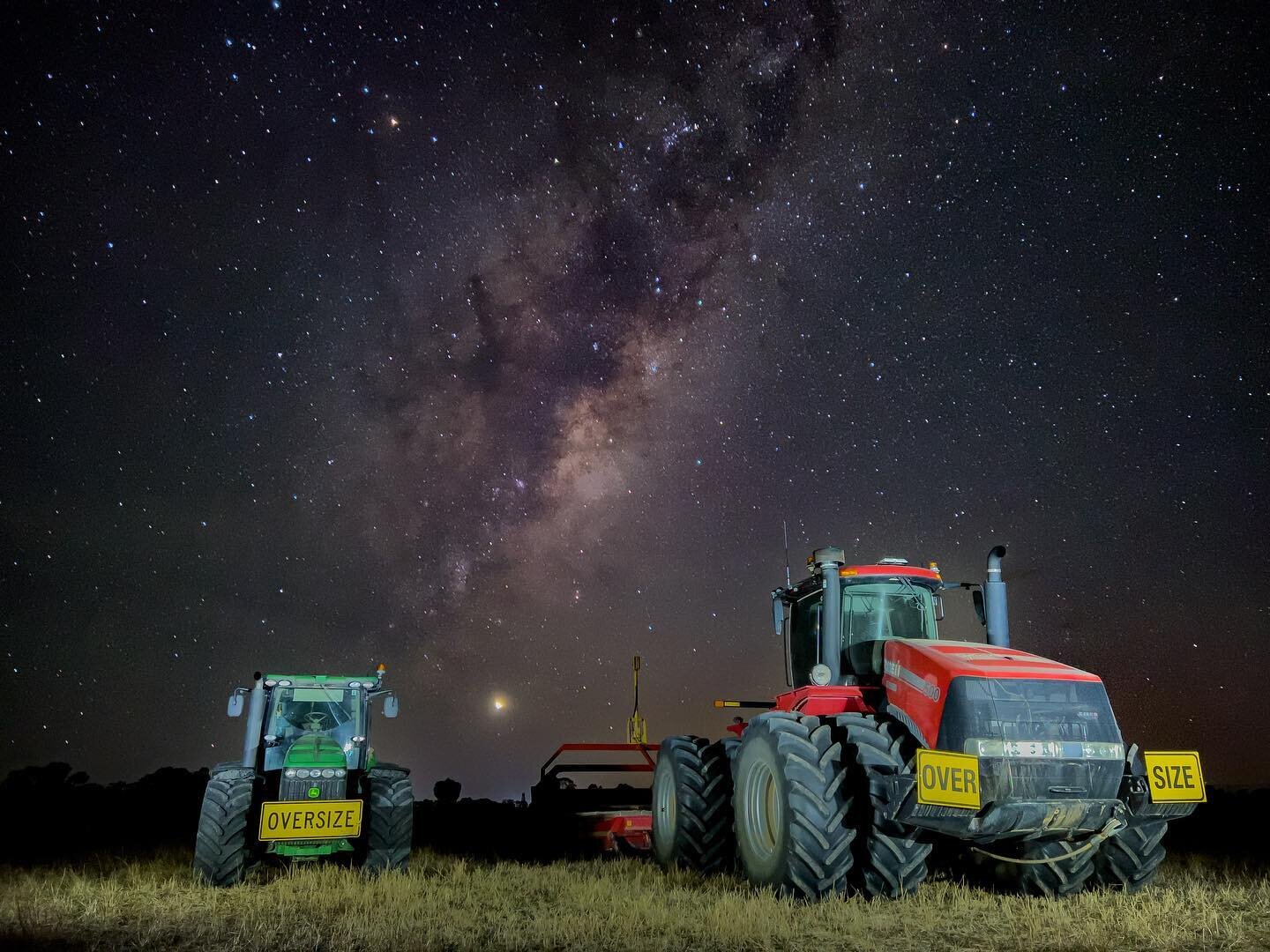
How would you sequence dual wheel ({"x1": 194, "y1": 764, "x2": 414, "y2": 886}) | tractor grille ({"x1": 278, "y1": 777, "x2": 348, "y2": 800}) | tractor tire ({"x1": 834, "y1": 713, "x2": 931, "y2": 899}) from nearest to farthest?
tractor tire ({"x1": 834, "y1": 713, "x2": 931, "y2": 899}) < dual wheel ({"x1": 194, "y1": 764, "x2": 414, "y2": 886}) < tractor grille ({"x1": 278, "y1": 777, "x2": 348, "y2": 800})

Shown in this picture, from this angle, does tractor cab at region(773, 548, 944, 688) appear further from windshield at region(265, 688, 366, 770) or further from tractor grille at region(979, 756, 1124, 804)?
windshield at region(265, 688, 366, 770)

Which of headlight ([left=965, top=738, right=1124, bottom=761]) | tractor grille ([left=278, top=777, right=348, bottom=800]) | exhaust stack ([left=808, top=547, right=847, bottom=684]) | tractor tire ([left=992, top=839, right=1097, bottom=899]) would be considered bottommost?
tractor tire ([left=992, top=839, right=1097, bottom=899])

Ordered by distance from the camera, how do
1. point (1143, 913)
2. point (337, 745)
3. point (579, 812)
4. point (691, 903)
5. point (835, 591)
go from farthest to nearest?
point (579, 812) → point (337, 745) → point (835, 591) → point (691, 903) → point (1143, 913)

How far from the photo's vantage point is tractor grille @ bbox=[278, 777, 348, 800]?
1200cm

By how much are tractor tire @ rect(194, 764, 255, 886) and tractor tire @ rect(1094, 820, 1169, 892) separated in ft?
32.1

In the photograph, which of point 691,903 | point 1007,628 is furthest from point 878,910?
point 1007,628

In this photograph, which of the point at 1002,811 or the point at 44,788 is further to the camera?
the point at 44,788

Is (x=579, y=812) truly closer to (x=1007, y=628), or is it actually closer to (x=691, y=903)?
(x=691, y=903)

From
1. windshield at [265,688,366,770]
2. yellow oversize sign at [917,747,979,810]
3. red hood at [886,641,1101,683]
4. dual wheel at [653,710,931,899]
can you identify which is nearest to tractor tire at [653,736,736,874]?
dual wheel at [653,710,931,899]

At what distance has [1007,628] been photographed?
11156 millimetres

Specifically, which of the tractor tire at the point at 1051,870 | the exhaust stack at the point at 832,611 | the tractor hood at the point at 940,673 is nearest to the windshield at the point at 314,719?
the exhaust stack at the point at 832,611

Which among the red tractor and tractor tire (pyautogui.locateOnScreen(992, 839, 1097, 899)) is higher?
the red tractor

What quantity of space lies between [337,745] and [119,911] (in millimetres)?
3666

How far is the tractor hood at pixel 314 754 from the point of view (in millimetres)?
12211
